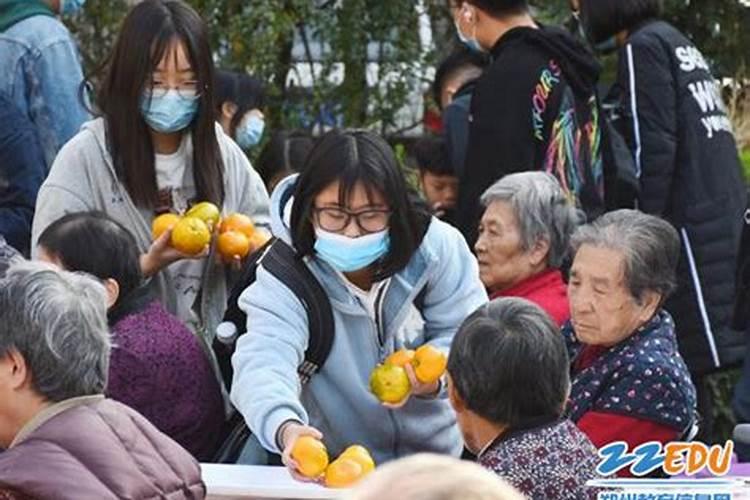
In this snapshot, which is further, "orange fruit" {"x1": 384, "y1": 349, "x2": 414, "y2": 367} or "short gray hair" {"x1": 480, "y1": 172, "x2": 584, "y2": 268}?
"short gray hair" {"x1": 480, "y1": 172, "x2": 584, "y2": 268}

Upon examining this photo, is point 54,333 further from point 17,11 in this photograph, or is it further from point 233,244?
point 17,11

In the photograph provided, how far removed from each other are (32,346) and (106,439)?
26cm

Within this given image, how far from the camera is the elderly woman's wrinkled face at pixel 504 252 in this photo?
561 centimetres

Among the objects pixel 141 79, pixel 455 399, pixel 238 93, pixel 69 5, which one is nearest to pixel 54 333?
pixel 455 399

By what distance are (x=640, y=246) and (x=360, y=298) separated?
81 centimetres

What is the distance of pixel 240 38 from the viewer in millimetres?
8969

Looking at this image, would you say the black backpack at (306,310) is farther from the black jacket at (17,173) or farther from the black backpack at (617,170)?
the black backpack at (617,170)

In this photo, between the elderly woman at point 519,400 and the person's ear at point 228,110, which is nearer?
the elderly woman at point 519,400

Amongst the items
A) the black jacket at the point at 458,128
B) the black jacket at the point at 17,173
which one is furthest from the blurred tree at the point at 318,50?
the black jacket at the point at 17,173

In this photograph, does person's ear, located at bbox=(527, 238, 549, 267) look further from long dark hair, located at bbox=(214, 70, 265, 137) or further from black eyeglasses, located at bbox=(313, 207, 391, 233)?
long dark hair, located at bbox=(214, 70, 265, 137)

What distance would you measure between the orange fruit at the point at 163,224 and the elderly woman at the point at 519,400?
4.11 ft

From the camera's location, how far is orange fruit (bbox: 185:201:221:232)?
5332mm

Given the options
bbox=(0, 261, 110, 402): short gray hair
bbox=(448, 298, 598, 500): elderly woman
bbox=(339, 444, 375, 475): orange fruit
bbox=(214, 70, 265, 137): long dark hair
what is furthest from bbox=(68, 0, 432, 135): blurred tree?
bbox=(0, 261, 110, 402): short gray hair

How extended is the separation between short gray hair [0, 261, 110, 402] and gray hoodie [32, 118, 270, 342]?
58.3 inches
